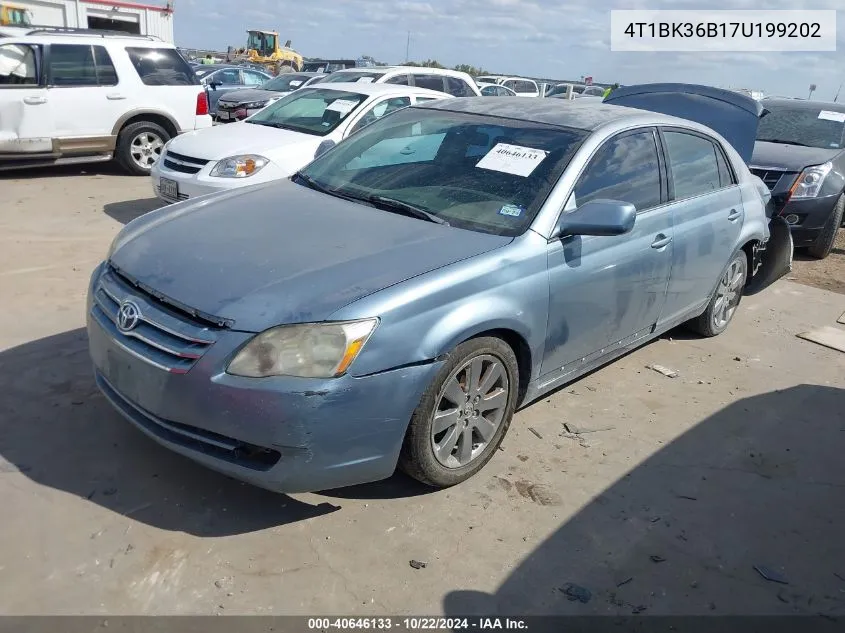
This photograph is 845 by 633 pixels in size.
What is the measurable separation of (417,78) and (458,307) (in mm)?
8565

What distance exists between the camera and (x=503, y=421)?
3.42 m

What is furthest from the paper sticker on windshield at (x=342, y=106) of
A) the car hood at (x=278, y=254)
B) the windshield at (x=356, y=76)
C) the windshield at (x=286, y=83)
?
the windshield at (x=286, y=83)

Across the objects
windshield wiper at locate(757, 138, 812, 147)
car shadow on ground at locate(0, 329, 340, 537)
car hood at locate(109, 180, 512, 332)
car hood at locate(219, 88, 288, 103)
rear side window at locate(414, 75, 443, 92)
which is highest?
rear side window at locate(414, 75, 443, 92)

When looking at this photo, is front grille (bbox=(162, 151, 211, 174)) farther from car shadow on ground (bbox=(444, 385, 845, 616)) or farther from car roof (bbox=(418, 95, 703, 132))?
car shadow on ground (bbox=(444, 385, 845, 616))

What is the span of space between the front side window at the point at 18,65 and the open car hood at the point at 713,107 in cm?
715

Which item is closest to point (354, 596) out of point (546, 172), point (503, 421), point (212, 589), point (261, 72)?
point (212, 589)

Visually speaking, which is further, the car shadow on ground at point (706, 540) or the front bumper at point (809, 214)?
the front bumper at point (809, 214)

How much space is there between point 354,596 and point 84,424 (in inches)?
69.6

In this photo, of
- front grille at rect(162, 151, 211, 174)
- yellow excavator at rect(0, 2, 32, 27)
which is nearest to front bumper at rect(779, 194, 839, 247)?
front grille at rect(162, 151, 211, 174)

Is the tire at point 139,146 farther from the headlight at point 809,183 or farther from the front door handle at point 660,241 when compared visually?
the headlight at point 809,183

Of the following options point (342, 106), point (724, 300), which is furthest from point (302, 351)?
point (342, 106)

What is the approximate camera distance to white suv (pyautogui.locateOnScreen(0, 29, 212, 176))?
28.6 feet

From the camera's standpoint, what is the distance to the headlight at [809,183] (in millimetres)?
7797

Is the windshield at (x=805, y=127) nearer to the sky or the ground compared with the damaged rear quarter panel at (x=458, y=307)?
nearer to the sky
